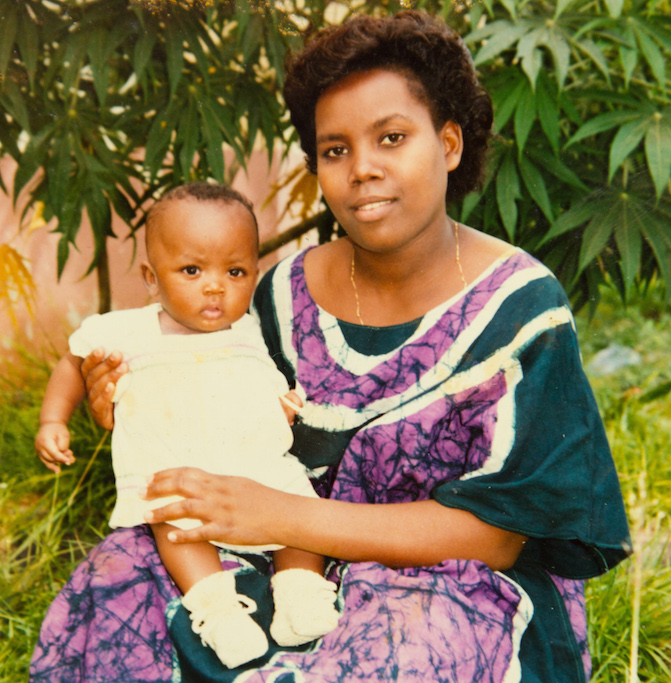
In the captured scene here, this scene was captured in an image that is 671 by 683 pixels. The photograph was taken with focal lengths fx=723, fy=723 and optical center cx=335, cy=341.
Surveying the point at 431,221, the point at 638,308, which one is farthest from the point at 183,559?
the point at 638,308

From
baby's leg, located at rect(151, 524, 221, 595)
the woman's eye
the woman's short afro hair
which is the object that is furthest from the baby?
the woman's short afro hair

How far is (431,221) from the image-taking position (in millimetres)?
1570

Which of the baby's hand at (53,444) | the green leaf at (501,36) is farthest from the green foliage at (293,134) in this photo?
the baby's hand at (53,444)

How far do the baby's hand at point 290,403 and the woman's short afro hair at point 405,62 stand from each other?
0.65m

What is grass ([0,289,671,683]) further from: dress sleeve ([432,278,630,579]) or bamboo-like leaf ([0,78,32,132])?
bamboo-like leaf ([0,78,32,132])

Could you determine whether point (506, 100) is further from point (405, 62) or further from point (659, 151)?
point (405, 62)

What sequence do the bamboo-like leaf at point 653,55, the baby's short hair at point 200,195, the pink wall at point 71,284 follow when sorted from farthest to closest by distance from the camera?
the pink wall at point 71,284
the bamboo-like leaf at point 653,55
the baby's short hair at point 200,195

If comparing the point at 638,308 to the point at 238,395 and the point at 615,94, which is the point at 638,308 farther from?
the point at 238,395

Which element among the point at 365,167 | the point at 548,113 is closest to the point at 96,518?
the point at 365,167

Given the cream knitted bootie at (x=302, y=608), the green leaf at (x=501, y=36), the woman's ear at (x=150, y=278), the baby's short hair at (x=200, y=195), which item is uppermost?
the green leaf at (x=501, y=36)

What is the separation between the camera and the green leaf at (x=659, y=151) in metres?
2.00

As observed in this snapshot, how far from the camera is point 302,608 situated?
1309 millimetres

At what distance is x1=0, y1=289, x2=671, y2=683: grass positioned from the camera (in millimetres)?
1895

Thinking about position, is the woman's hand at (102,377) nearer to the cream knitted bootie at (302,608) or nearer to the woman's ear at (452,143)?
the cream knitted bootie at (302,608)
